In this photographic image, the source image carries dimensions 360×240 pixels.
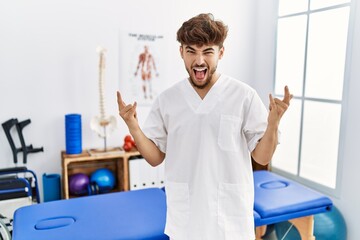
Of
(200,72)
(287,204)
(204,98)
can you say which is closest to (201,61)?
(200,72)

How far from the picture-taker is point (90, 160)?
2914 mm

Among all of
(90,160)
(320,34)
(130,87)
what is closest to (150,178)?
(90,160)

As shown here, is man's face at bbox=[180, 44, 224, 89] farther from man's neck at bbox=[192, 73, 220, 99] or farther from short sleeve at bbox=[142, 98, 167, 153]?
short sleeve at bbox=[142, 98, 167, 153]

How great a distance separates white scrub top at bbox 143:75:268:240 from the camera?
124 cm

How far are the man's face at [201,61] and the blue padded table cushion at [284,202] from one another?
99 centimetres

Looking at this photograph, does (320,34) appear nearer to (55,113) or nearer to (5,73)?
(55,113)

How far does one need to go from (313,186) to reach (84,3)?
246cm

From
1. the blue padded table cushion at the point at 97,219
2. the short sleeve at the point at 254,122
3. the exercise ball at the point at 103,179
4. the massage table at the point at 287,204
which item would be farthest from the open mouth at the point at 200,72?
Result: the exercise ball at the point at 103,179

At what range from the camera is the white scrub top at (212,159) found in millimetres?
1243

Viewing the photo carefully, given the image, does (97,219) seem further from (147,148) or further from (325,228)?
(325,228)

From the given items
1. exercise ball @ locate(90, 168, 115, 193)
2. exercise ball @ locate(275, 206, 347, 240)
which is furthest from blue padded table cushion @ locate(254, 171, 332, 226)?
exercise ball @ locate(90, 168, 115, 193)

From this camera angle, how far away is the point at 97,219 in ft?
5.56

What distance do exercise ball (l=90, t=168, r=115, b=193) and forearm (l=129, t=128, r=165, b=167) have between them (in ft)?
5.03

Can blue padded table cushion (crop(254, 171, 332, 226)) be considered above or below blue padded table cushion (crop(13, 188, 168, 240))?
below
